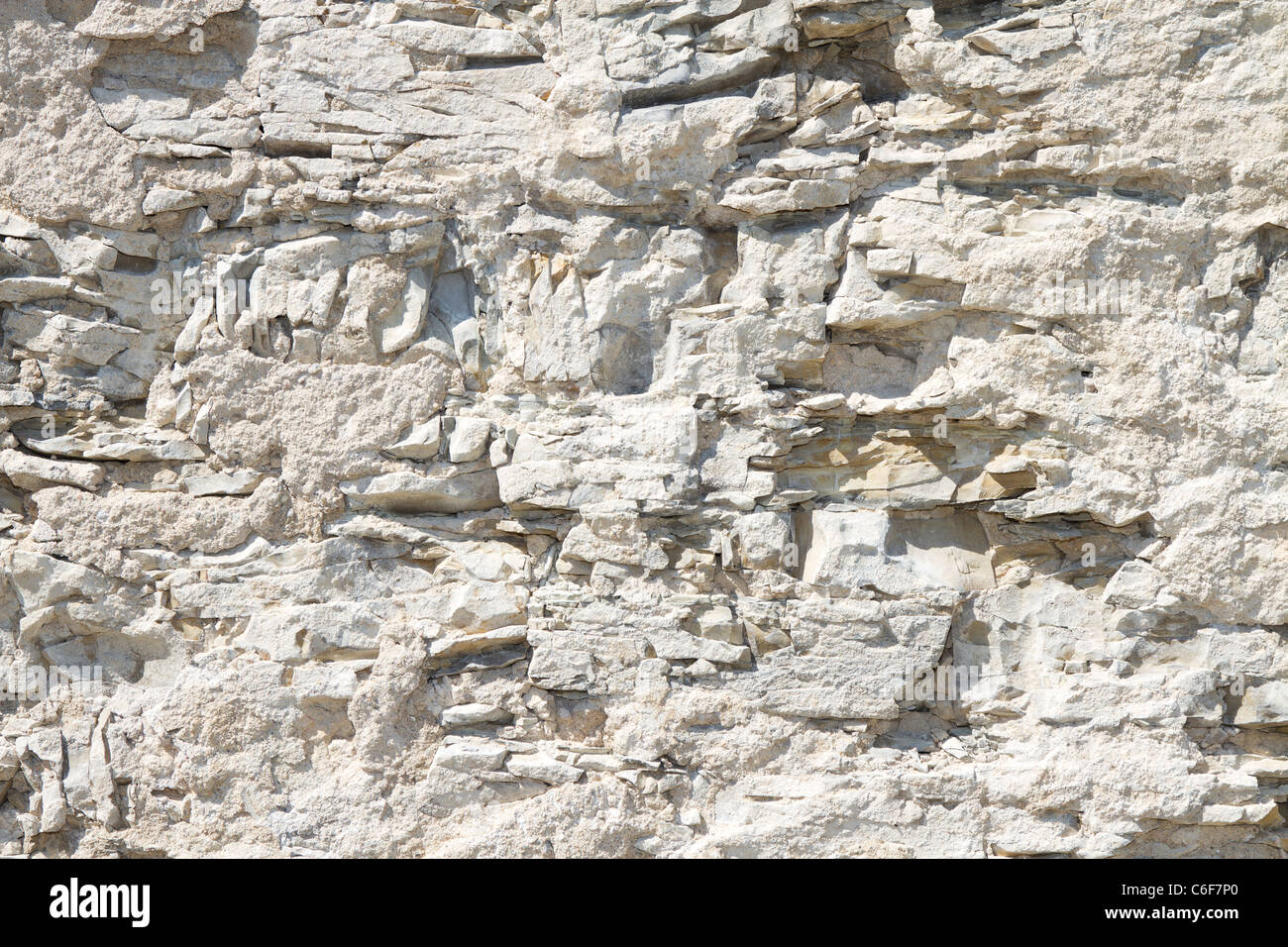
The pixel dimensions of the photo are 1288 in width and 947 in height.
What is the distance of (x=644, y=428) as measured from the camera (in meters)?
4.39

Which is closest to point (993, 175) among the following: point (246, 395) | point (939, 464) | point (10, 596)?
point (939, 464)

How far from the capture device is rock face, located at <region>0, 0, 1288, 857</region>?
4.08 meters

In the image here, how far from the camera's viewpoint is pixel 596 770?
14.3 ft

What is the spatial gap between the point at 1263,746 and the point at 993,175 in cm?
271

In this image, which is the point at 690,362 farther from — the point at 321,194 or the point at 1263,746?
the point at 1263,746

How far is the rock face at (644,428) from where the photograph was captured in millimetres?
4078
